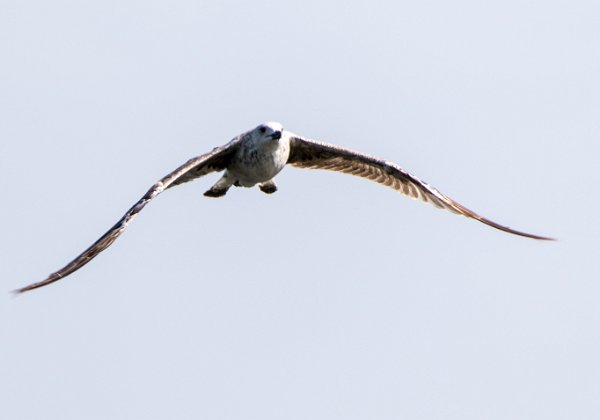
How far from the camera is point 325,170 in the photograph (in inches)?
927

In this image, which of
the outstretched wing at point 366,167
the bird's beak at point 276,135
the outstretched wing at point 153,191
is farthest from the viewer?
the outstretched wing at point 366,167

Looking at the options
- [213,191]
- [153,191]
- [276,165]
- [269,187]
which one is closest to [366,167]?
[269,187]

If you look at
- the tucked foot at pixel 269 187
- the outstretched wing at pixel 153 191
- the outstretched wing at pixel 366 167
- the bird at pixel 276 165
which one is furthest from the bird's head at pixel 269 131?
the tucked foot at pixel 269 187

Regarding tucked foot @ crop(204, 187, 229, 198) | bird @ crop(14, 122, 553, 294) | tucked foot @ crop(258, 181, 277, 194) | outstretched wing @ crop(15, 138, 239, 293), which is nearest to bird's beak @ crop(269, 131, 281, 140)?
bird @ crop(14, 122, 553, 294)

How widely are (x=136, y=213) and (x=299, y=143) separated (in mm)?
4406

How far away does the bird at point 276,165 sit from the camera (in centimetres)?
2156

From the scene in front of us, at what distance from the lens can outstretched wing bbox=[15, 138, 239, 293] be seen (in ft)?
58.4

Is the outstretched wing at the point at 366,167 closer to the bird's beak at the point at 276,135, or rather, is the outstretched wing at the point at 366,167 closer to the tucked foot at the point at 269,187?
the tucked foot at the point at 269,187

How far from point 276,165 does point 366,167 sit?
2332 millimetres

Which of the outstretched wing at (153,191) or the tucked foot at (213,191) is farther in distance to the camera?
the tucked foot at (213,191)

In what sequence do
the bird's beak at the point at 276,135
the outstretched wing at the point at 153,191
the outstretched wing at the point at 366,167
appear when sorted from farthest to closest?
1. the outstretched wing at the point at 366,167
2. the bird's beak at the point at 276,135
3. the outstretched wing at the point at 153,191

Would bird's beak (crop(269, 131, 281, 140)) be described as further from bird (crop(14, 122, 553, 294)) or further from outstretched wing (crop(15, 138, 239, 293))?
outstretched wing (crop(15, 138, 239, 293))

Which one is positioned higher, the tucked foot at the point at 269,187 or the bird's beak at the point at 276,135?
the bird's beak at the point at 276,135

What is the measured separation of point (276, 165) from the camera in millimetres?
21938
